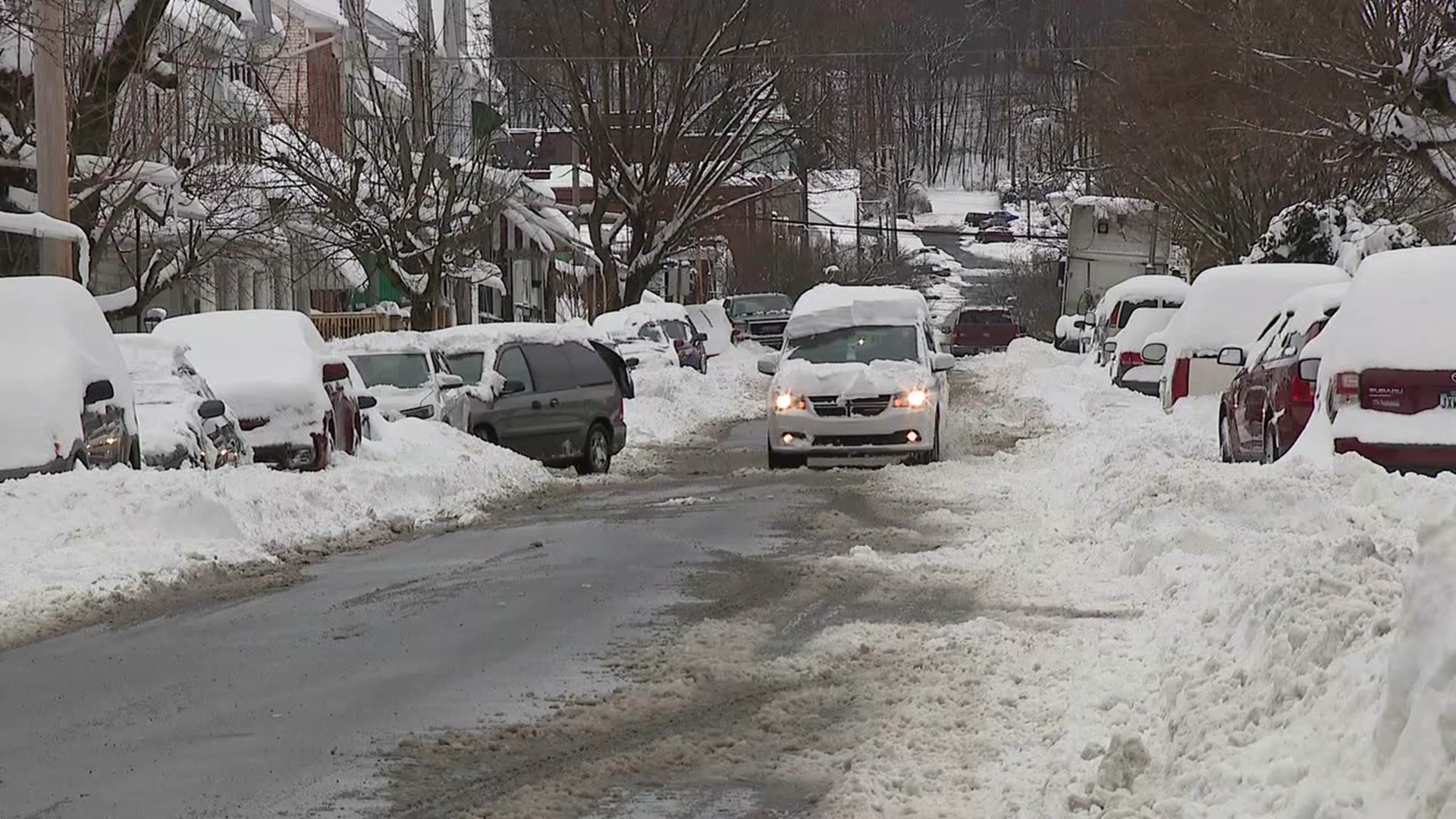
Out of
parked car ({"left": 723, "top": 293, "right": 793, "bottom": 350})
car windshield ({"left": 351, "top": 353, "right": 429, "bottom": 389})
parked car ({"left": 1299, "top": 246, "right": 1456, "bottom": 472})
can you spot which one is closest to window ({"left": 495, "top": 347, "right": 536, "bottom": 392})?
car windshield ({"left": 351, "top": 353, "right": 429, "bottom": 389})

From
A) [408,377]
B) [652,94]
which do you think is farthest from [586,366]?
[652,94]

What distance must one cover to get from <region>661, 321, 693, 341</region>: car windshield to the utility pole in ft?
74.3

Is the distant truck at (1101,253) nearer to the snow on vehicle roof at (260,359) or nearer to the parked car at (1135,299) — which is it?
the parked car at (1135,299)

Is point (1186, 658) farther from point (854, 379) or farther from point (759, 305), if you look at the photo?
point (759, 305)

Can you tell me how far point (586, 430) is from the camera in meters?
21.7

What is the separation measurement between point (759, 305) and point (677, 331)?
64.1ft

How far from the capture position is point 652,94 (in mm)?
47438

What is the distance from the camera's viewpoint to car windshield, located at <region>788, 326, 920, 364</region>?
20.9 meters

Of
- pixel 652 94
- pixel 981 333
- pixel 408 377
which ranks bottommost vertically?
pixel 981 333

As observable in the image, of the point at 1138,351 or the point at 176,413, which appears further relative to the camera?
the point at 1138,351

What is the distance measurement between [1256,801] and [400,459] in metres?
14.4

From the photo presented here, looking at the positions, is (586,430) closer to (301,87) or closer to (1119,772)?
(1119,772)

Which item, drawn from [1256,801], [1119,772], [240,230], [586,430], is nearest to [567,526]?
[586,430]

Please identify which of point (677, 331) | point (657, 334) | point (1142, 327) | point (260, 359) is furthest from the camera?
point (677, 331)
